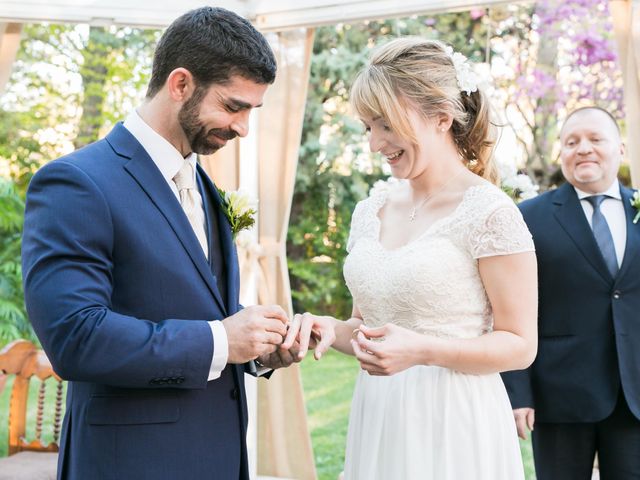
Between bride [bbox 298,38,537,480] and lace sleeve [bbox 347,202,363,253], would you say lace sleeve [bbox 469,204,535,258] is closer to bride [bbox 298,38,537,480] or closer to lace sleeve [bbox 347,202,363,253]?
bride [bbox 298,38,537,480]

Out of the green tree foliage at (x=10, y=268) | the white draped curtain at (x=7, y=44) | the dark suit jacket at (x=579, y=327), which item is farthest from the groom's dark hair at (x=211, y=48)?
the green tree foliage at (x=10, y=268)

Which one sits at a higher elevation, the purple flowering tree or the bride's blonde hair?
the purple flowering tree

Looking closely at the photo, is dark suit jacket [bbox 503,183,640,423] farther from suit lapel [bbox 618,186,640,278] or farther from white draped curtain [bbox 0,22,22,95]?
white draped curtain [bbox 0,22,22,95]

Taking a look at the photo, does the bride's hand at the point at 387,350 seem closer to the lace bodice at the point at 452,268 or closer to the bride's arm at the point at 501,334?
the bride's arm at the point at 501,334

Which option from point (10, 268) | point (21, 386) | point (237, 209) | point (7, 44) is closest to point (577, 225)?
point (237, 209)

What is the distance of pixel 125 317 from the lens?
1.56m

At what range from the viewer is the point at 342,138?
8.16 metres

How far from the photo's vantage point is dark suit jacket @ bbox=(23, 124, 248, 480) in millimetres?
1533

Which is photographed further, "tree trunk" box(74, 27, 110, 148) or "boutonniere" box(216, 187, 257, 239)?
"tree trunk" box(74, 27, 110, 148)

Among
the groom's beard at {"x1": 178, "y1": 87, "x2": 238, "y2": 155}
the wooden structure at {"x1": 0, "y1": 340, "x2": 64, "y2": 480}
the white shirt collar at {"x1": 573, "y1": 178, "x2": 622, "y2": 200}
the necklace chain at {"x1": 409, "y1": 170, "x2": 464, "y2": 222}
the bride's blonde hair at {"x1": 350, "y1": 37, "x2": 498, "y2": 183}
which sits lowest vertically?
the wooden structure at {"x1": 0, "y1": 340, "x2": 64, "y2": 480}

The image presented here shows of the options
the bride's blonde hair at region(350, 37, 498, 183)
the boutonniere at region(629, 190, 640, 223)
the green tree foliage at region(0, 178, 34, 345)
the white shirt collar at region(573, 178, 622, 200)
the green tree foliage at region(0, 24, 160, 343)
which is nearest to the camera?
the bride's blonde hair at region(350, 37, 498, 183)

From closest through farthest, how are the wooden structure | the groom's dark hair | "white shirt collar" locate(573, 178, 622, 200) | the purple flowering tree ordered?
1. the groom's dark hair
2. "white shirt collar" locate(573, 178, 622, 200)
3. the wooden structure
4. the purple flowering tree

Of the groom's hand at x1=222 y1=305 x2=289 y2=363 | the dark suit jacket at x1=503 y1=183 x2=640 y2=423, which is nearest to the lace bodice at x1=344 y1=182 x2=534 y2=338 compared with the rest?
the groom's hand at x1=222 y1=305 x2=289 y2=363

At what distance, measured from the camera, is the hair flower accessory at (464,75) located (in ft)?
7.30
